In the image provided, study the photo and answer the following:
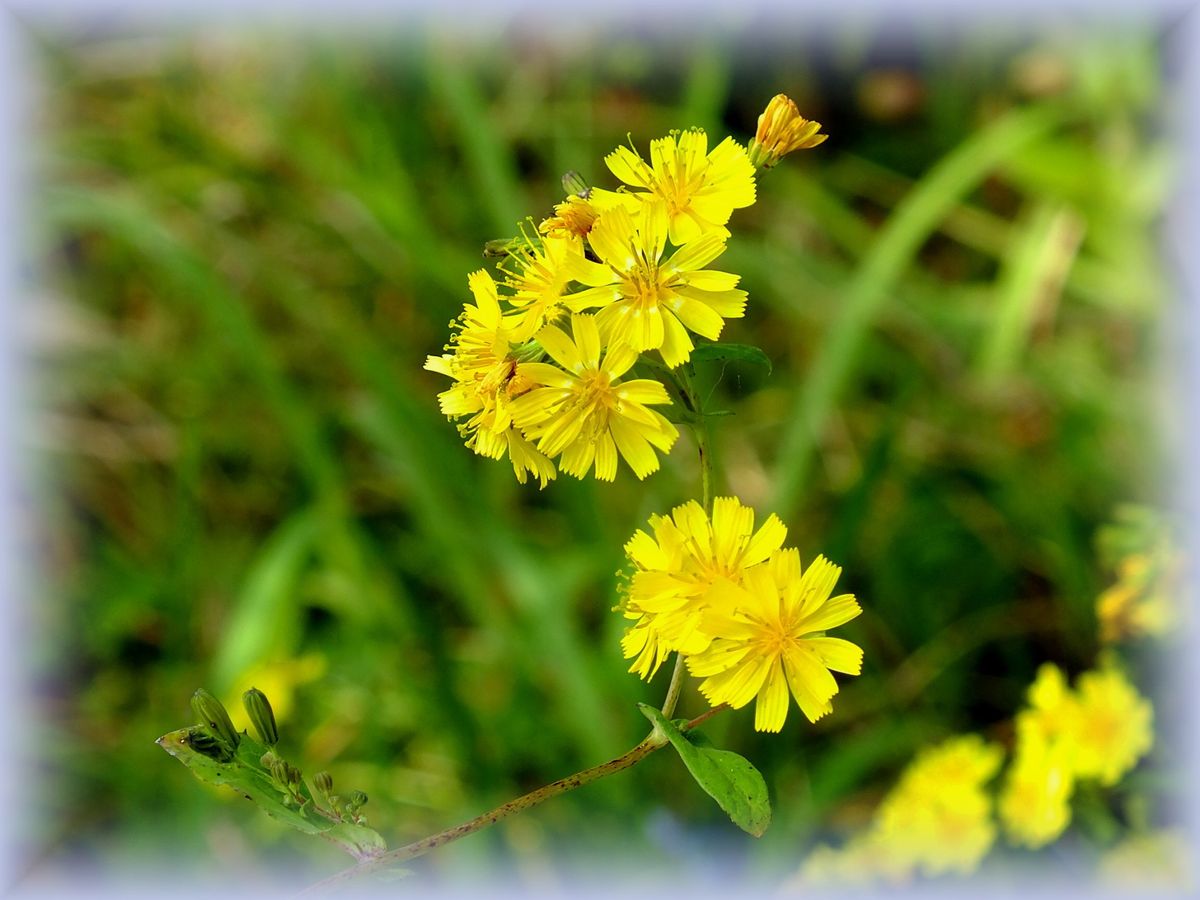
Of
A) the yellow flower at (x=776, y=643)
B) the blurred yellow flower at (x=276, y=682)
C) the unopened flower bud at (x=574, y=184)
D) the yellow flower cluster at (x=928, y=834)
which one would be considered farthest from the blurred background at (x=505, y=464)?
the unopened flower bud at (x=574, y=184)

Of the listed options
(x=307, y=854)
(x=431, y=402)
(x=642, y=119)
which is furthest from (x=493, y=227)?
(x=307, y=854)

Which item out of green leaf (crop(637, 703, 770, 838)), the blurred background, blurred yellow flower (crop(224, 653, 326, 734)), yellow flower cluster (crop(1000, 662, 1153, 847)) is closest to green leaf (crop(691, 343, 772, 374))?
green leaf (crop(637, 703, 770, 838))

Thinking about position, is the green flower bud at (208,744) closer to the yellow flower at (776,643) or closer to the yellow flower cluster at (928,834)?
the yellow flower at (776,643)

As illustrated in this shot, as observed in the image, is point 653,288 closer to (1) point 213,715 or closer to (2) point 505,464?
(1) point 213,715

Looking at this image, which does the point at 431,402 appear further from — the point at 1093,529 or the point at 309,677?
the point at 1093,529

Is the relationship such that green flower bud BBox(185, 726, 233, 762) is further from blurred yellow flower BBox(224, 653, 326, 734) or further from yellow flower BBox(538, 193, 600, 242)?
blurred yellow flower BBox(224, 653, 326, 734)

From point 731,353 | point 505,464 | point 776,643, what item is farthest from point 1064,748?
point 505,464
